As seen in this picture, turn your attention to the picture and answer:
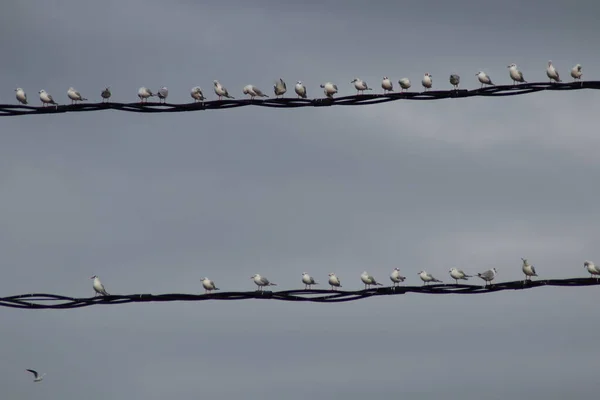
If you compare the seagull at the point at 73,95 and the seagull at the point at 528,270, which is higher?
the seagull at the point at 73,95

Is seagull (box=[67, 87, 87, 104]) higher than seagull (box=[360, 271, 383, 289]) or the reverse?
higher

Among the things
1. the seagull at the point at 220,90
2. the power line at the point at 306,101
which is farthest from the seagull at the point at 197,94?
the power line at the point at 306,101

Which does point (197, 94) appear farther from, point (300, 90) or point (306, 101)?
point (306, 101)

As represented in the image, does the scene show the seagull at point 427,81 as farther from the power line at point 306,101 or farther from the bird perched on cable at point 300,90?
the power line at point 306,101

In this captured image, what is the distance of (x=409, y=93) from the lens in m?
27.2

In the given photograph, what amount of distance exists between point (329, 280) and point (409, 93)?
76.4 feet

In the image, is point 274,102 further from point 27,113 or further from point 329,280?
point 329,280

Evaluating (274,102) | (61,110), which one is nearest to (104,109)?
(61,110)

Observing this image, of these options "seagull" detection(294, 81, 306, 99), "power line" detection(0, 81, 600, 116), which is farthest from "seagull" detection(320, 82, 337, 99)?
"power line" detection(0, 81, 600, 116)

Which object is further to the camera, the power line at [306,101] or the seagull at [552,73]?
the seagull at [552,73]

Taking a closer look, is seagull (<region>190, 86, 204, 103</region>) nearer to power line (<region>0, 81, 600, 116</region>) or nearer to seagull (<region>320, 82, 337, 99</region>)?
seagull (<region>320, 82, 337, 99</region>)

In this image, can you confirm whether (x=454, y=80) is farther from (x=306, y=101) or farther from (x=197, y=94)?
(x=306, y=101)

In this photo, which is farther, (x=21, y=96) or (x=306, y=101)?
(x=21, y=96)

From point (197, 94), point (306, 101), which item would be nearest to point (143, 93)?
point (197, 94)
